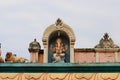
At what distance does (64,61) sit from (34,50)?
4.81 ft

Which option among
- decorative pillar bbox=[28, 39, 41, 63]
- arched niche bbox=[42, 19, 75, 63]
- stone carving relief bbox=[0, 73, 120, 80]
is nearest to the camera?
stone carving relief bbox=[0, 73, 120, 80]

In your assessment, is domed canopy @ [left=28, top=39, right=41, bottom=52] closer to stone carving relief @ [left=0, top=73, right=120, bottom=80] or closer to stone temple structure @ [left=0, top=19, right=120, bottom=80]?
stone temple structure @ [left=0, top=19, right=120, bottom=80]

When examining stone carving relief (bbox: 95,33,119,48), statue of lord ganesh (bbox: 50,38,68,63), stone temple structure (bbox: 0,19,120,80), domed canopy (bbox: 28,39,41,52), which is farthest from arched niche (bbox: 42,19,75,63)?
stone carving relief (bbox: 95,33,119,48)

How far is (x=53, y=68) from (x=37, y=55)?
6.86ft

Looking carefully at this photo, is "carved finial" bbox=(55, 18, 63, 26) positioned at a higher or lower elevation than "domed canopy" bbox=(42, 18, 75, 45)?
higher

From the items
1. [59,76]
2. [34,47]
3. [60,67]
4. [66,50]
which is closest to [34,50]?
[34,47]

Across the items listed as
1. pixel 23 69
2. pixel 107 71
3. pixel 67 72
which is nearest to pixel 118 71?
pixel 107 71

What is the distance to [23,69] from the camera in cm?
1223

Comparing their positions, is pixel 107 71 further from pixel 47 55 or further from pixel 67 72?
pixel 47 55

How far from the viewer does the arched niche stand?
45.0ft

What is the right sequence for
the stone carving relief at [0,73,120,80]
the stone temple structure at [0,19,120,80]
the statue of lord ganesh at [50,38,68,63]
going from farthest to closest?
the statue of lord ganesh at [50,38,68,63] → the stone temple structure at [0,19,120,80] → the stone carving relief at [0,73,120,80]

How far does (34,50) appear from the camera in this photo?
14203 mm

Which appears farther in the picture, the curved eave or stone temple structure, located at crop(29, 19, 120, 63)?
stone temple structure, located at crop(29, 19, 120, 63)

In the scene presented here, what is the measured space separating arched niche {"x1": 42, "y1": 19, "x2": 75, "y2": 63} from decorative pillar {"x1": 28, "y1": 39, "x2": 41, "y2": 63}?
0.49 meters
